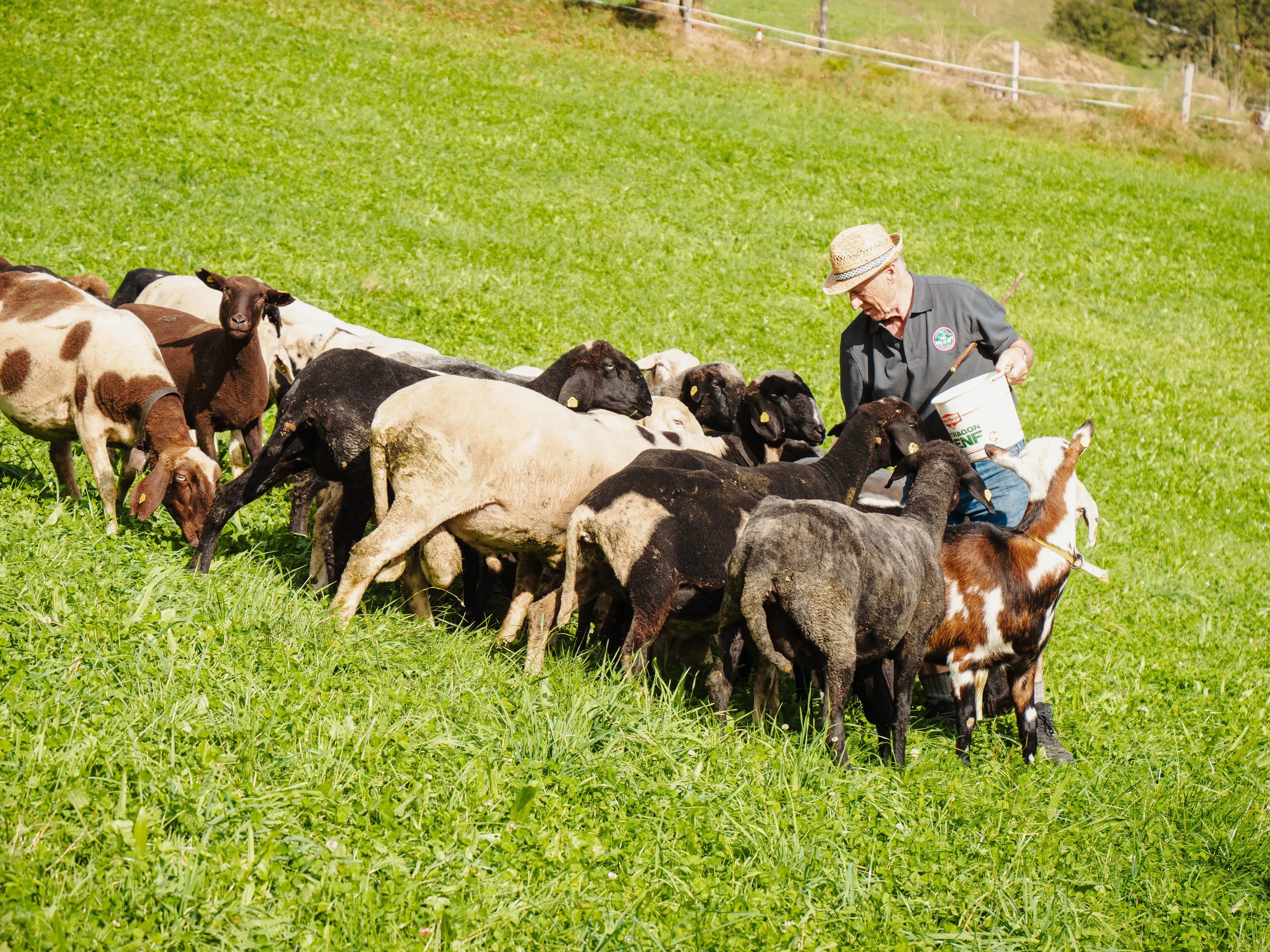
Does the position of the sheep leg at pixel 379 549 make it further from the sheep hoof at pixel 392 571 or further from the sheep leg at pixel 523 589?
the sheep leg at pixel 523 589

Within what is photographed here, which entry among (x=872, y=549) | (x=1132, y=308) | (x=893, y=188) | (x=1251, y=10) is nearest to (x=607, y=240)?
(x=893, y=188)

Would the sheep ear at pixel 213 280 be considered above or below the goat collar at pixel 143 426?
above

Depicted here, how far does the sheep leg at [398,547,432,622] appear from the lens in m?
6.73

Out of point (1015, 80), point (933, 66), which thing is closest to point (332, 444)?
point (1015, 80)

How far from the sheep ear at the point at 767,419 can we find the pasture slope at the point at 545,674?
2.58 metres

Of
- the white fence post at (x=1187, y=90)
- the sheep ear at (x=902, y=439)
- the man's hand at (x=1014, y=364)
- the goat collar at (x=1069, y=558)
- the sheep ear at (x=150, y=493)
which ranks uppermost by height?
the white fence post at (x=1187, y=90)

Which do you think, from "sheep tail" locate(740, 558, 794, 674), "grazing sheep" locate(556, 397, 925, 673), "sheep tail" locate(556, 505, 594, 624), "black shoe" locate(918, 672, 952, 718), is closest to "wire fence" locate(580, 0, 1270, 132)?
"black shoe" locate(918, 672, 952, 718)


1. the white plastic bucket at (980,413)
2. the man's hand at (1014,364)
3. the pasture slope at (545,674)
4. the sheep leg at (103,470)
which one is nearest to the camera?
the pasture slope at (545,674)

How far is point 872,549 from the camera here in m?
5.49

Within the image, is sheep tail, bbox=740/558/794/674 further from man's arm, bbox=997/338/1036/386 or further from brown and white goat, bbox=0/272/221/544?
brown and white goat, bbox=0/272/221/544

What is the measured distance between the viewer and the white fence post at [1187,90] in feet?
112

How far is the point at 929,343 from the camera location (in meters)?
6.88

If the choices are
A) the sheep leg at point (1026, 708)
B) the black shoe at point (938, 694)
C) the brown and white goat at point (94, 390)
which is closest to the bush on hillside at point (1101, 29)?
the black shoe at point (938, 694)

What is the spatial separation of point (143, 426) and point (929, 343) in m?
5.19
